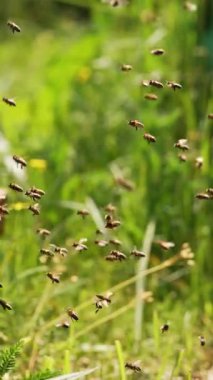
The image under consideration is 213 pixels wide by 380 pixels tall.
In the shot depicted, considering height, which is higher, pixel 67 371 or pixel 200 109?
pixel 200 109

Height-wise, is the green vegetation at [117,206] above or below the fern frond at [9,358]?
above

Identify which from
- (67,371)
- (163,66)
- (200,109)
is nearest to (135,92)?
(163,66)

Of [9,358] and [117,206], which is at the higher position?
[117,206]

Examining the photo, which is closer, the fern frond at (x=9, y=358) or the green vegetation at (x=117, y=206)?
the fern frond at (x=9, y=358)

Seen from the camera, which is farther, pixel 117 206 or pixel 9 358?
pixel 117 206

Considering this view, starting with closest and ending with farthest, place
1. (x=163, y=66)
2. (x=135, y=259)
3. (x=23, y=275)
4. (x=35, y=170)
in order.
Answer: (x=23, y=275) → (x=135, y=259) → (x=35, y=170) → (x=163, y=66)

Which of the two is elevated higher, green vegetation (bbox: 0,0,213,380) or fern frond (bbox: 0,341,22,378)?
green vegetation (bbox: 0,0,213,380)

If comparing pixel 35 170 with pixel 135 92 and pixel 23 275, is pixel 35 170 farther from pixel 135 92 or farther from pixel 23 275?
Result: pixel 23 275

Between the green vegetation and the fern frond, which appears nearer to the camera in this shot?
the fern frond
